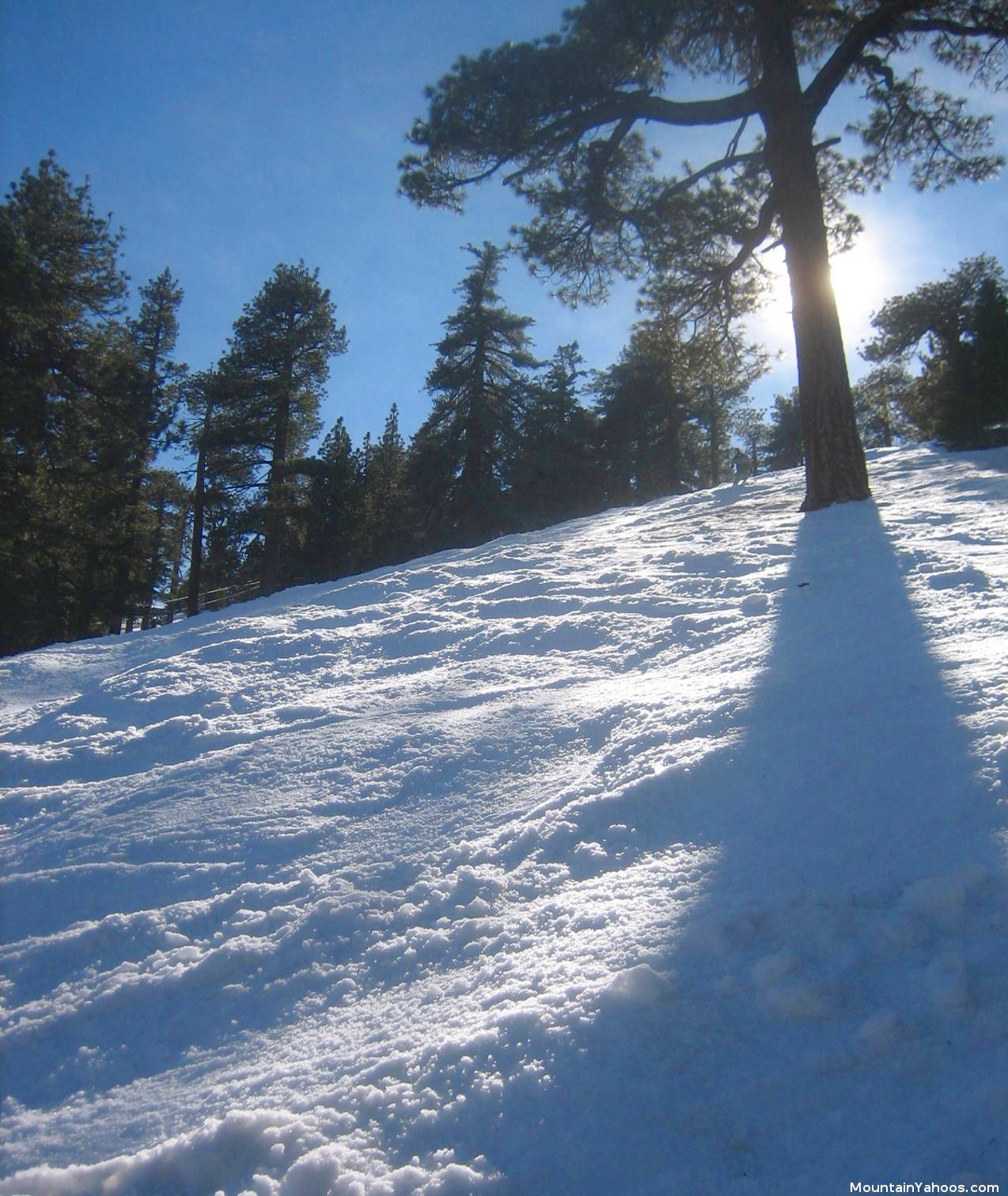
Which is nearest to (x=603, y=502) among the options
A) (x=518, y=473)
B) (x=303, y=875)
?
(x=518, y=473)

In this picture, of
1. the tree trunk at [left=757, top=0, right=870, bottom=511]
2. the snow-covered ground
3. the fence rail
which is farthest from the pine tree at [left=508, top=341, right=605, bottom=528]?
the snow-covered ground

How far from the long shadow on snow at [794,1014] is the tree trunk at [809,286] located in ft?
16.3

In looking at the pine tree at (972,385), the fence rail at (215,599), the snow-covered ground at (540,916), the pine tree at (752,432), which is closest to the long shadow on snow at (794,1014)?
the snow-covered ground at (540,916)

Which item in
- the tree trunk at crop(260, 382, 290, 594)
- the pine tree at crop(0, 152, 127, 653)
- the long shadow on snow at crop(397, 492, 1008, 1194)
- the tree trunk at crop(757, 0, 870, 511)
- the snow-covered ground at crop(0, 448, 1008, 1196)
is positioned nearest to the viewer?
the long shadow on snow at crop(397, 492, 1008, 1194)

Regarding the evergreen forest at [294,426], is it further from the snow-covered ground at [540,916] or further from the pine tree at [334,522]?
the snow-covered ground at [540,916]

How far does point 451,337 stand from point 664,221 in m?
15.7

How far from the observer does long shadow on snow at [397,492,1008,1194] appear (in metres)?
1.50

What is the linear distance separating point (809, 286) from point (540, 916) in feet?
23.3

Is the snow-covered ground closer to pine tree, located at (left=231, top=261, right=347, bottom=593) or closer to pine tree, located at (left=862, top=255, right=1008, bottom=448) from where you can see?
pine tree, located at (left=862, top=255, right=1008, bottom=448)

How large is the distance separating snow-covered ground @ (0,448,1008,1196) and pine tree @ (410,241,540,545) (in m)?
19.7

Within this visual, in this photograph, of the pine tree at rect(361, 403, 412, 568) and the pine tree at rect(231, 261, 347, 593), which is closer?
the pine tree at rect(231, 261, 347, 593)

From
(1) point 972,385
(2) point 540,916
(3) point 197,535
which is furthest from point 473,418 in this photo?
(2) point 540,916

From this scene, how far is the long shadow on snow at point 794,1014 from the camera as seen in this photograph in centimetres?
150

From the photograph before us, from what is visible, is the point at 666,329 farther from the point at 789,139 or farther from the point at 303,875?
the point at 303,875
